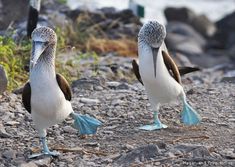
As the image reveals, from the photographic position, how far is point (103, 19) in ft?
39.7

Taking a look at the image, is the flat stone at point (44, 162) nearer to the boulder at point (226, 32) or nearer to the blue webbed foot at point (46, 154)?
the blue webbed foot at point (46, 154)

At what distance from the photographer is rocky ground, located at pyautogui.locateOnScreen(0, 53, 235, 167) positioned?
5609 mm

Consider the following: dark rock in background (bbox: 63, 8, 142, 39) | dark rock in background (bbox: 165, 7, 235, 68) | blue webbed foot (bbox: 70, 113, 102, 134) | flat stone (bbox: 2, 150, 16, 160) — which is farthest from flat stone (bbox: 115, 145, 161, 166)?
dark rock in background (bbox: 165, 7, 235, 68)

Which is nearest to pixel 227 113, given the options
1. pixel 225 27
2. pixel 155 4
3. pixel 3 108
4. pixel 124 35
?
pixel 3 108

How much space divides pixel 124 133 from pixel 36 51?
1.33m

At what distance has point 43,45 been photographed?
5543 millimetres

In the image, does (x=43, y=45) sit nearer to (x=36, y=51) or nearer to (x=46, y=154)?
(x=36, y=51)

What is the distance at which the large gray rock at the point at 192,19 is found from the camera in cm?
1995

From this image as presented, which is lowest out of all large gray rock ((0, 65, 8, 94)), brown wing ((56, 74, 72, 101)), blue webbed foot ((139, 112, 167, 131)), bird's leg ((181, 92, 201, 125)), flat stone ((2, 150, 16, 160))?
flat stone ((2, 150, 16, 160))

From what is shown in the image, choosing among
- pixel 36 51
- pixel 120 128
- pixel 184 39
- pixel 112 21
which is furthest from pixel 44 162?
pixel 184 39

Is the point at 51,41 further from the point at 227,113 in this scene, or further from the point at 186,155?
the point at 227,113

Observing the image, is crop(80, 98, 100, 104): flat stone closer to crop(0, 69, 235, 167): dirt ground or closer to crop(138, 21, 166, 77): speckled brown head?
crop(0, 69, 235, 167): dirt ground

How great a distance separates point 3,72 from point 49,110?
1.50 m

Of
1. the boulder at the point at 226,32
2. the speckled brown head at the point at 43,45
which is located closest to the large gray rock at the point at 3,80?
the speckled brown head at the point at 43,45
